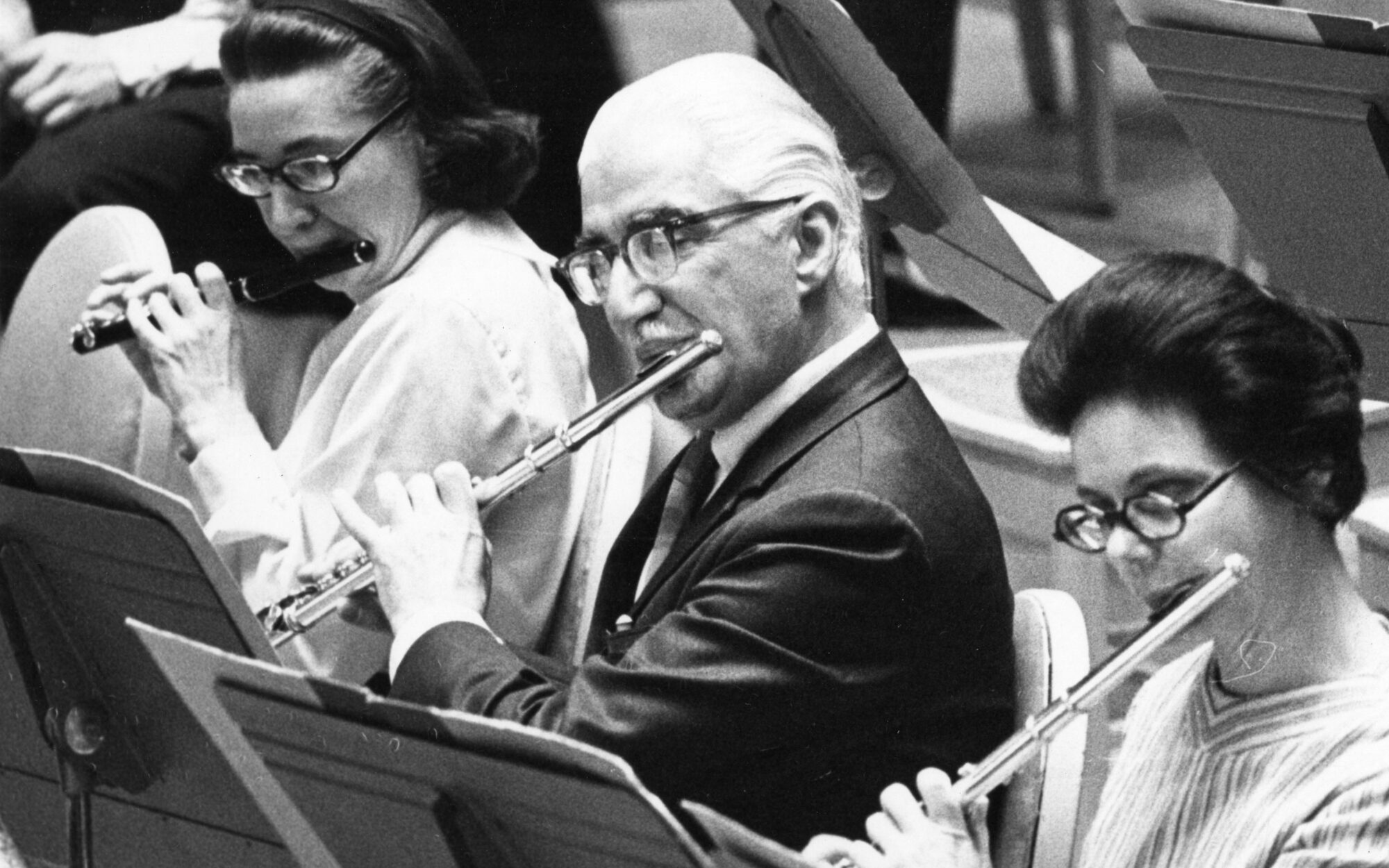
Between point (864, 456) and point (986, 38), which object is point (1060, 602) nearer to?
point (864, 456)

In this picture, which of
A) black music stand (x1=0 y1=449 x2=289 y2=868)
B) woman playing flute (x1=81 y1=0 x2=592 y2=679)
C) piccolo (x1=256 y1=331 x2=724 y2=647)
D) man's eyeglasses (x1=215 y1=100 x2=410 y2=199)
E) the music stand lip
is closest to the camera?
the music stand lip

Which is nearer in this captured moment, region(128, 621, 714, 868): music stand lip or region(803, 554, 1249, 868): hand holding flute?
region(128, 621, 714, 868): music stand lip

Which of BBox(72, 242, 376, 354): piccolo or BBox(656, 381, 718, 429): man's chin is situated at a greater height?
BBox(656, 381, 718, 429): man's chin

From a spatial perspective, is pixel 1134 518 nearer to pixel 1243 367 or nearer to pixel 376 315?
pixel 1243 367

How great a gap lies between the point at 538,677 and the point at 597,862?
1.22ft

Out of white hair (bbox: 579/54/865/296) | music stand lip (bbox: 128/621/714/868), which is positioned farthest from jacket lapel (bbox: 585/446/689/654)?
music stand lip (bbox: 128/621/714/868)

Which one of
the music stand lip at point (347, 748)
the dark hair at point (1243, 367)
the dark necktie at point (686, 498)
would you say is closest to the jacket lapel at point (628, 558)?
the dark necktie at point (686, 498)

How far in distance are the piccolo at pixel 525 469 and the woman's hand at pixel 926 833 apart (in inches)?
14.2

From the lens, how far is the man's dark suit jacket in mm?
1350

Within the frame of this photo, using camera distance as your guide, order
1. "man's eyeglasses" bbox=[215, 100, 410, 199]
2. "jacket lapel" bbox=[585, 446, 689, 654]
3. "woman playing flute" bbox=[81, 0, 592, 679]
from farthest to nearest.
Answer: "man's eyeglasses" bbox=[215, 100, 410, 199], "woman playing flute" bbox=[81, 0, 592, 679], "jacket lapel" bbox=[585, 446, 689, 654]

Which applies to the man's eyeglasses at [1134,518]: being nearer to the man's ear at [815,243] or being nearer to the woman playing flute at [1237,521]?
the woman playing flute at [1237,521]

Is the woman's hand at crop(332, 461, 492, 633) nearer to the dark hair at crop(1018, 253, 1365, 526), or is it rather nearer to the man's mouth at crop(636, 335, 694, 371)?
the man's mouth at crop(636, 335, 694, 371)

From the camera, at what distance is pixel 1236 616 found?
1.21 m

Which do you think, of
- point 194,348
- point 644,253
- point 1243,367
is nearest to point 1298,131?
point 1243,367
